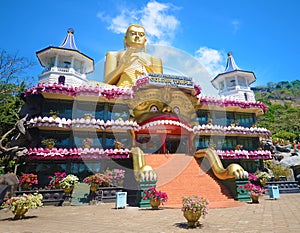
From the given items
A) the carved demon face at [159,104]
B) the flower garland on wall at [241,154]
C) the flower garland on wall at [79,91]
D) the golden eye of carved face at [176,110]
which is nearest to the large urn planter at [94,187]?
the flower garland on wall at [79,91]

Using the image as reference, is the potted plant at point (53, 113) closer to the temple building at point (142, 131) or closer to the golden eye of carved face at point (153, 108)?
the temple building at point (142, 131)

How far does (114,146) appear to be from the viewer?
19922 mm

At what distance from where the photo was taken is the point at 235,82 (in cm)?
3453

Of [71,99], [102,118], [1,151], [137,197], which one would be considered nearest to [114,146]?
[102,118]

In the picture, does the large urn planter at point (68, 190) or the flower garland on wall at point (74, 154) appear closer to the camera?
the large urn planter at point (68, 190)

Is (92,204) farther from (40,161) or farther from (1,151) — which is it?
(1,151)

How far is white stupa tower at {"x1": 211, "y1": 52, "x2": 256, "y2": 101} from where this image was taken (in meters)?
33.6

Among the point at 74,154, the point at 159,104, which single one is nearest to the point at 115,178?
the point at 74,154

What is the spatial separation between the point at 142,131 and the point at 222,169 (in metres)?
8.47

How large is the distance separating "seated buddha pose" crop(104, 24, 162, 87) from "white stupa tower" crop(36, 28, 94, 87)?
3504 mm

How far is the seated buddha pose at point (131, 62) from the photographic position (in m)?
25.8

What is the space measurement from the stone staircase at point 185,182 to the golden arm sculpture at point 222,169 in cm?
63

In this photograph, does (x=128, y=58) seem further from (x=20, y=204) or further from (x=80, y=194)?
(x=20, y=204)

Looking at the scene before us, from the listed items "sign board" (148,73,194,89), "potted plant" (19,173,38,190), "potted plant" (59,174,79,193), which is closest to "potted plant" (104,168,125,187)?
"potted plant" (59,174,79,193)
